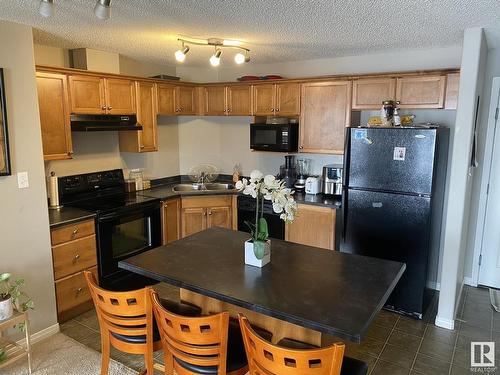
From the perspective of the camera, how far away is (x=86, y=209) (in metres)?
3.64

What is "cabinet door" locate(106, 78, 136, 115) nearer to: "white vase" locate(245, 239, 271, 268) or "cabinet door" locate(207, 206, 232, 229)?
"cabinet door" locate(207, 206, 232, 229)

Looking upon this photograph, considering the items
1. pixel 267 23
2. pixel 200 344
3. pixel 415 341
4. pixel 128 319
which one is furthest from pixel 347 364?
pixel 267 23

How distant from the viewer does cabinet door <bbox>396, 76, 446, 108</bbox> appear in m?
3.56

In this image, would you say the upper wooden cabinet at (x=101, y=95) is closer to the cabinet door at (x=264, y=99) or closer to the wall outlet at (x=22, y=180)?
the wall outlet at (x=22, y=180)

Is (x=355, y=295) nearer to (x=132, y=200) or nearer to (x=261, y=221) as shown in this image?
(x=261, y=221)

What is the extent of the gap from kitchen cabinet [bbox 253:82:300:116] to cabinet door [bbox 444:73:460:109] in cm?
147

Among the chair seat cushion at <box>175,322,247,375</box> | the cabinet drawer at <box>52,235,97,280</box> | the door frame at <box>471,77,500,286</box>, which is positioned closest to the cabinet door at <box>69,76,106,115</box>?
the cabinet drawer at <box>52,235,97,280</box>

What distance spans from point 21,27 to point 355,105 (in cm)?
299

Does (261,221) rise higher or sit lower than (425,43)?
lower

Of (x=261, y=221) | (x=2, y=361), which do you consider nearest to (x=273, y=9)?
(x=261, y=221)

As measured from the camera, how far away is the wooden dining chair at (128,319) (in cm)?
195

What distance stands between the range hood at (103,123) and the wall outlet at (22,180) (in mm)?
→ 733

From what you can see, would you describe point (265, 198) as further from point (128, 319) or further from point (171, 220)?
point (171, 220)

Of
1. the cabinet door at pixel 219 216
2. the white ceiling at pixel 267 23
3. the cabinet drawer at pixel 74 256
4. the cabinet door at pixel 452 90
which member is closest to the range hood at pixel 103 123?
the white ceiling at pixel 267 23
